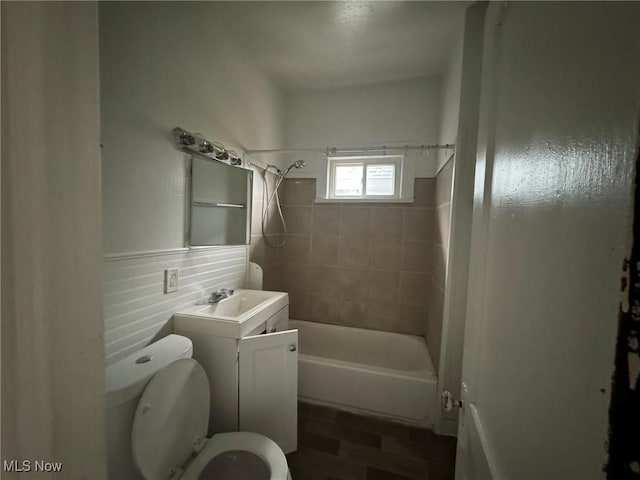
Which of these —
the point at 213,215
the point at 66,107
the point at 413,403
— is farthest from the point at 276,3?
the point at 413,403

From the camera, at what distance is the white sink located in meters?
1.27

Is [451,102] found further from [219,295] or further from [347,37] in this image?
[219,295]

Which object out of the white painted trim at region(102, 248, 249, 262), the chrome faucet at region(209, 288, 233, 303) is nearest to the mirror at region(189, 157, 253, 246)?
the white painted trim at region(102, 248, 249, 262)

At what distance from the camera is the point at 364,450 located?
150 centimetres

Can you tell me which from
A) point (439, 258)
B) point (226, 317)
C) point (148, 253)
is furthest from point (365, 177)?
point (148, 253)

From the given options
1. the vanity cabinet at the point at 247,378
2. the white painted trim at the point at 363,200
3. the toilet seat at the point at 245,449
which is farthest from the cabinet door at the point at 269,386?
the white painted trim at the point at 363,200

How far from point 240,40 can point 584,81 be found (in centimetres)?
218

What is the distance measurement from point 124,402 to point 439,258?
80.2 inches

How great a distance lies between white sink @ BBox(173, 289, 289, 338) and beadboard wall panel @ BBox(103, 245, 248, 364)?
82 millimetres

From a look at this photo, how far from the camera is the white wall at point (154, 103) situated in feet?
3.30

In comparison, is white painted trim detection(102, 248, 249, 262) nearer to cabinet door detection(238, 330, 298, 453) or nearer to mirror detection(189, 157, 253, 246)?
mirror detection(189, 157, 253, 246)

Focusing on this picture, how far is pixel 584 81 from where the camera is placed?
311 millimetres

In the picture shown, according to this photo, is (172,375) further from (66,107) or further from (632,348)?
(632,348)

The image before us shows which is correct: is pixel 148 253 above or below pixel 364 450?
above
